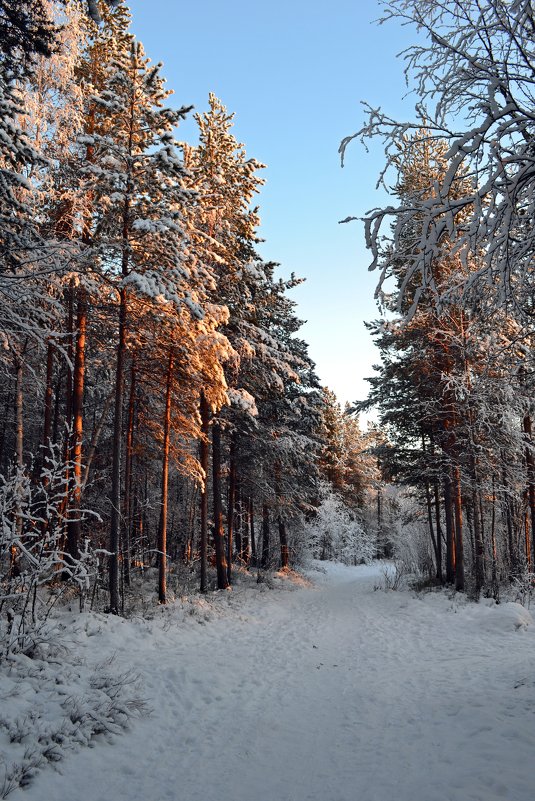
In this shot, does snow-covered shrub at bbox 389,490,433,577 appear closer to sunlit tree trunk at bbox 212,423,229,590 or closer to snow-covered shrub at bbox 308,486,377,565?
snow-covered shrub at bbox 308,486,377,565

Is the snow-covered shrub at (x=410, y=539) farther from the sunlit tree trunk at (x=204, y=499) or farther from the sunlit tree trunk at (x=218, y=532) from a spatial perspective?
the sunlit tree trunk at (x=204, y=499)

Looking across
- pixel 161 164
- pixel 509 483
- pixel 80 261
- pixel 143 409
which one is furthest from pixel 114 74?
pixel 509 483

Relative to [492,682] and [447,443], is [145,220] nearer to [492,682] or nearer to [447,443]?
[492,682]

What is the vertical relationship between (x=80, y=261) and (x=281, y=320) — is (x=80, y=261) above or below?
below

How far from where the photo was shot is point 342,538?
4453cm

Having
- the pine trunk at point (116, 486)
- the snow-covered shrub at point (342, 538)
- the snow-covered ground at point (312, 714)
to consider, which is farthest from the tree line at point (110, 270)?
the snow-covered shrub at point (342, 538)

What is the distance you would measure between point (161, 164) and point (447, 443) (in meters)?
12.8

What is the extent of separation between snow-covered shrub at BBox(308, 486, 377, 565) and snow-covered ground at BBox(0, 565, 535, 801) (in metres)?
29.1

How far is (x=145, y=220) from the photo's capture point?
1015cm

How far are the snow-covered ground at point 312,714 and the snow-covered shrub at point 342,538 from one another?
2912 centimetres

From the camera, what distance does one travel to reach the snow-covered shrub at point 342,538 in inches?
1594

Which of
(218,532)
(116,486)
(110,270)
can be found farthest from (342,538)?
(110,270)

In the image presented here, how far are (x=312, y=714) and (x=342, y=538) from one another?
40.0 metres

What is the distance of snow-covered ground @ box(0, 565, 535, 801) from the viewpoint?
4305 millimetres
